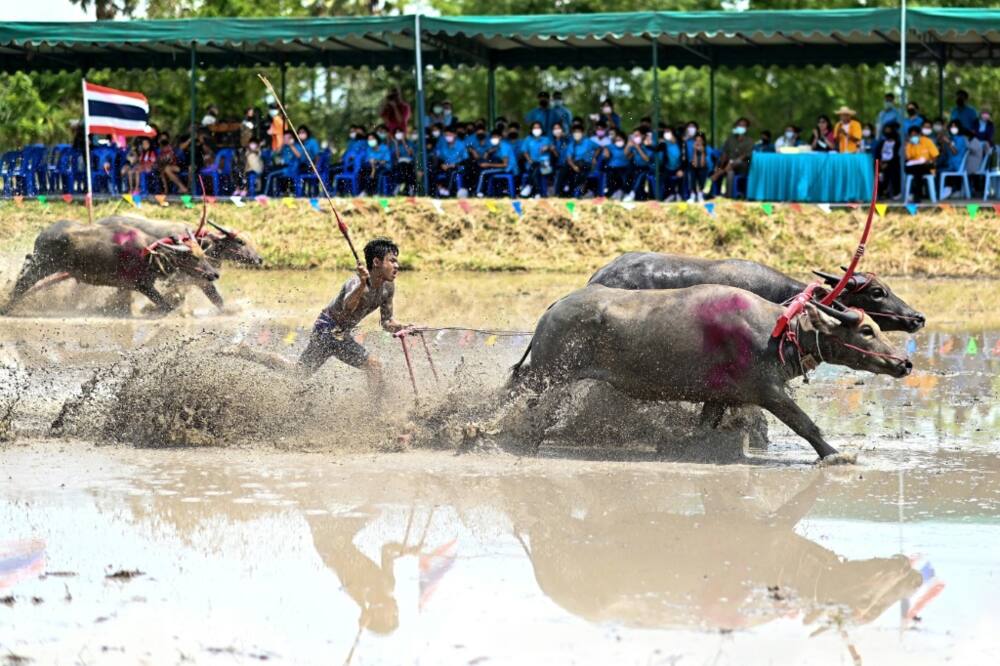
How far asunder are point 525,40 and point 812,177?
5.96m

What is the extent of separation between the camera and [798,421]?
8969 millimetres

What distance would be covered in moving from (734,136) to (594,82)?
1407 centimetres

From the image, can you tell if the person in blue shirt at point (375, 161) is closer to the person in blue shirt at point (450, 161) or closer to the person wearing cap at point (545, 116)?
the person in blue shirt at point (450, 161)

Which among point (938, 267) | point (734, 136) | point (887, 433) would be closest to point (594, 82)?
point (734, 136)

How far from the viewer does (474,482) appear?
8.45 meters

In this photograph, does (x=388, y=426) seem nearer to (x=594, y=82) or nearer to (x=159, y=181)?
(x=159, y=181)

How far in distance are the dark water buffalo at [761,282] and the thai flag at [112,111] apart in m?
10.3

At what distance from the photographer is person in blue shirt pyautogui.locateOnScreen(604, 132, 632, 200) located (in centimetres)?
2228

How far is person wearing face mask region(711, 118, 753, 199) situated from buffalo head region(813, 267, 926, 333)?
12.3 metres

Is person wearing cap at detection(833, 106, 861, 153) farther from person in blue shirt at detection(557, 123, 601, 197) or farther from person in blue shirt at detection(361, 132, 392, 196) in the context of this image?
person in blue shirt at detection(361, 132, 392, 196)

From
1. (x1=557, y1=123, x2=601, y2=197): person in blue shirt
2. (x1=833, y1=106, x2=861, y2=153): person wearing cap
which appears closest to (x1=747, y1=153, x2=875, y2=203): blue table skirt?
(x1=833, y1=106, x2=861, y2=153): person wearing cap

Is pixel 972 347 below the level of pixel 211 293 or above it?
below

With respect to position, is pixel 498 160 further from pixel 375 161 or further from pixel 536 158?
pixel 375 161

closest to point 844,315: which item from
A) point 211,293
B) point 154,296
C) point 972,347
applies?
point 972,347
